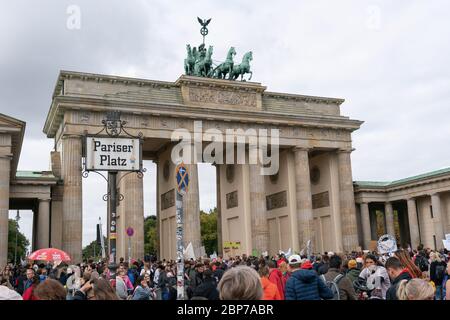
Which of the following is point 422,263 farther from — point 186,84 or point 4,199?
point 186,84

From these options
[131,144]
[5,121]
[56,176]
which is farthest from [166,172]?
[131,144]

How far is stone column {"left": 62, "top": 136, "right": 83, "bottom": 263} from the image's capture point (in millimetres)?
39781

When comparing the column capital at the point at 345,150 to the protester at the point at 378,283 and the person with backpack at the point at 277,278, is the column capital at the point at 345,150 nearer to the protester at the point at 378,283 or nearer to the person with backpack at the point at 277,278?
the person with backpack at the point at 277,278

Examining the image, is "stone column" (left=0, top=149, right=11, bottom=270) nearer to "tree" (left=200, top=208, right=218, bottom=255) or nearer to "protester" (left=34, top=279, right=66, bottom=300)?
"protester" (left=34, top=279, right=66, bottom=300)

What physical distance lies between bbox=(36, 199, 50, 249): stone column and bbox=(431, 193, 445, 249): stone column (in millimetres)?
36504

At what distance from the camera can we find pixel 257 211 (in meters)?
47.9

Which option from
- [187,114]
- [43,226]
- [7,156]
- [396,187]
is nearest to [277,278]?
[7,156]

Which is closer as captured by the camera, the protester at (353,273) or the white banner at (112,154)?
the protester at (353,273)

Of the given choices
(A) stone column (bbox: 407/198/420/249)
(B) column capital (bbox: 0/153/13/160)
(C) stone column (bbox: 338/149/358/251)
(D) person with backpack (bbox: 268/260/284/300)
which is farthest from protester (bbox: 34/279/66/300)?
(A) stone column (bbox: 407/198/420/249)

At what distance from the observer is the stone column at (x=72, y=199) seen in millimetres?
39781

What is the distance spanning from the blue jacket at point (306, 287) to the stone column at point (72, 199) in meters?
34.3

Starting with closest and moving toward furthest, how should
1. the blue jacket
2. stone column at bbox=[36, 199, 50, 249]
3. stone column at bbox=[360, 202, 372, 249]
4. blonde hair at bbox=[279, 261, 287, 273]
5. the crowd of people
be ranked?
the crowd of people, the blue jacket, blonde hair at bbox=[279, 261, 287, 273], stone column at bbox=[36, 199, 50, 249], stone column at bbox=[360, 202, 372, 249]

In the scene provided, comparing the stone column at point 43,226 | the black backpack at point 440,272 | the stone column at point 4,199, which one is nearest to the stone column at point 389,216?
the stone column at point 43,226

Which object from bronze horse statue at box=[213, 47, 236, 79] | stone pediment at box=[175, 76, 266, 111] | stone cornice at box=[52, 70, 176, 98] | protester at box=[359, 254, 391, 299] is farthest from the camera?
bronze horse statue at box=[213, 47, 236, 79]
